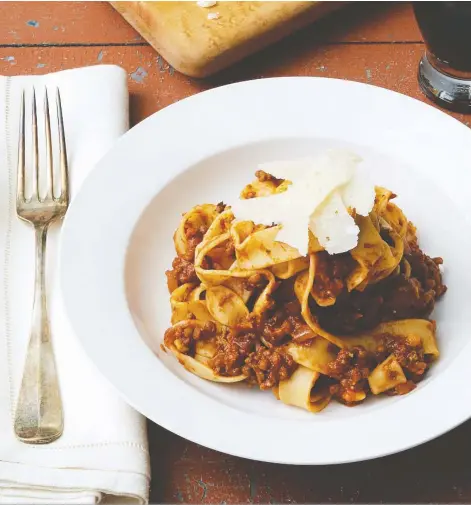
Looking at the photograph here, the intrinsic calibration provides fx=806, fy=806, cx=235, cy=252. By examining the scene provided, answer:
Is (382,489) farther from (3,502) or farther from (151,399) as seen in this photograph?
(3,502)

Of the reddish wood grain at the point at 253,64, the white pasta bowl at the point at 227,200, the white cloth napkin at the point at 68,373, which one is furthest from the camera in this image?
the reddish wood grain at the point at 253,64

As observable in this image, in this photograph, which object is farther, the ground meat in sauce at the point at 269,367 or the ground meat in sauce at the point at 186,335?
the ground meat in sauce at the point at 186,335

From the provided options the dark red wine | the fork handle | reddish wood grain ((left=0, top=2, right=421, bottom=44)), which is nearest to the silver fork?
the fork handle

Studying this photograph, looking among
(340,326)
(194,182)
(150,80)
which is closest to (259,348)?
(340,326)

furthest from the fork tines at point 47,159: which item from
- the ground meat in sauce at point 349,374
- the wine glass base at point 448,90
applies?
the wine glass base at point 448,90

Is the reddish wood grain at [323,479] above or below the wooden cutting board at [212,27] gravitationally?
below

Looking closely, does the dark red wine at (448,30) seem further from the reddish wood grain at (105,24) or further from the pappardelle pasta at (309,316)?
the pappardelle pasta at (309,316)

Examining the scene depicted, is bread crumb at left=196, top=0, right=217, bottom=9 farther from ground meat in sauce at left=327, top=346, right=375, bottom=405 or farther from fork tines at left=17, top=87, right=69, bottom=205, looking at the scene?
ground meat in sauce at left=327, top=346, right=375, bottom=405

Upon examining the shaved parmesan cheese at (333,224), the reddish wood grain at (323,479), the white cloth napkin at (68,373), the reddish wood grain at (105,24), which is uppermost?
the shaved parmesan cheese at (333,224)
